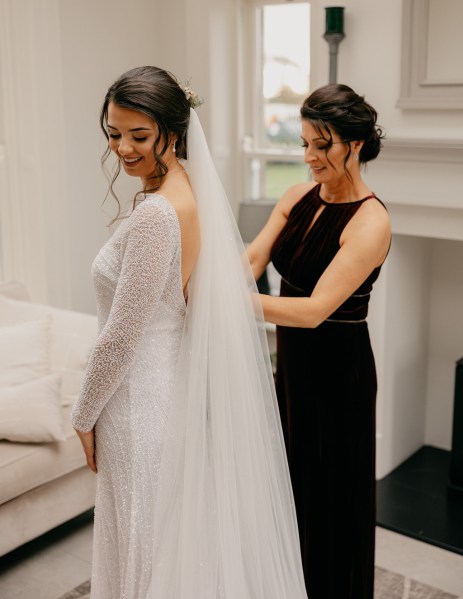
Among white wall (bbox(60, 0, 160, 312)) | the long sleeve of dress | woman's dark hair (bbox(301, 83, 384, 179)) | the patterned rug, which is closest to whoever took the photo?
the long sleeve of dress

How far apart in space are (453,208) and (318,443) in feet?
4.83

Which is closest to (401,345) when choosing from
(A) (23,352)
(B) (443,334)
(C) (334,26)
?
(B) (443,334)

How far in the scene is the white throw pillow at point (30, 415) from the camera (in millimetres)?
2971

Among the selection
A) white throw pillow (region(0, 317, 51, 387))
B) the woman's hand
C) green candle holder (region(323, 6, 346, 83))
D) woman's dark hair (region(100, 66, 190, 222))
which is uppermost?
green candle holder (region(323, 6, 346, 83))

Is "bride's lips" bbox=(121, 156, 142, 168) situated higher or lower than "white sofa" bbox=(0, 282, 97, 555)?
higher

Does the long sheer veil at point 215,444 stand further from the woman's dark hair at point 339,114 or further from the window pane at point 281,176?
the window pane at point 281,176

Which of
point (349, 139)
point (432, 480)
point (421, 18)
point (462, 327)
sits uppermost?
point (421, 18)

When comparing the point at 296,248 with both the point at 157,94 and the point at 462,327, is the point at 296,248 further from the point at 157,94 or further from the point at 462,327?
the point at 462,327

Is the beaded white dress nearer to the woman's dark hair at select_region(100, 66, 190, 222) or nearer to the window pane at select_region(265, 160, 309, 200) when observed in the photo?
the woman's dark hair at select_region(100, 66, 190, 222)

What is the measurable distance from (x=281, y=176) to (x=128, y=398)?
3.00 meters

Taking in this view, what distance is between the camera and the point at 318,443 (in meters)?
2.39

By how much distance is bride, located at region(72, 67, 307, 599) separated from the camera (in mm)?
1769

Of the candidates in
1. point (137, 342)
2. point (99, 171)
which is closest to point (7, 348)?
point (99, 171)

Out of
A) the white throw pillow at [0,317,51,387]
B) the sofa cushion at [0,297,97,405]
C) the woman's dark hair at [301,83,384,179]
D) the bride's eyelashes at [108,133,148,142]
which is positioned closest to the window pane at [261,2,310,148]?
the sofa cushion at [0,297,97,405]
